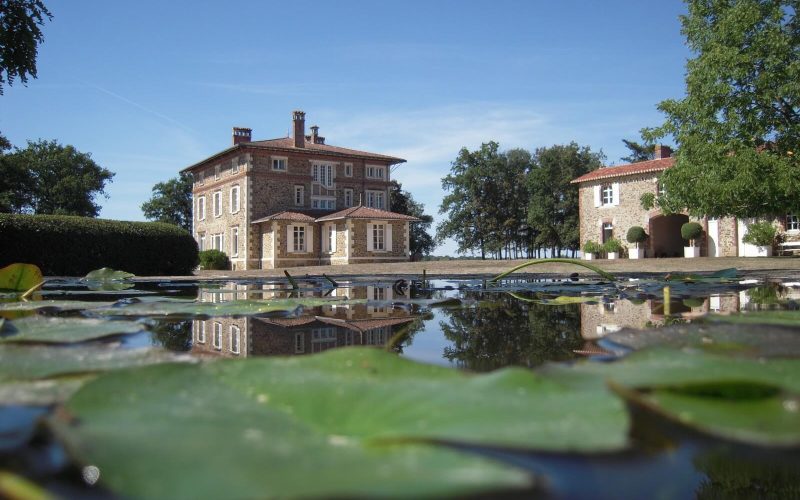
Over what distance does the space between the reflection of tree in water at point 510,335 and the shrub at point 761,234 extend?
2374 centimetres

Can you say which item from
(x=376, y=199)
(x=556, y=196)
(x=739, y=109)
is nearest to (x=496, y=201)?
(x=556, y=196)

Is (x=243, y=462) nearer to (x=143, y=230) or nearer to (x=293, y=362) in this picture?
(x=293, y=362)

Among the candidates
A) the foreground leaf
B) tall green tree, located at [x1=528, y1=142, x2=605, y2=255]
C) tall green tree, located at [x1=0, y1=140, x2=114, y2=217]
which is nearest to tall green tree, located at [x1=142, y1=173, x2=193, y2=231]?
tall green tree, located at [x1=0, y1=140, x2=114, y2=217]

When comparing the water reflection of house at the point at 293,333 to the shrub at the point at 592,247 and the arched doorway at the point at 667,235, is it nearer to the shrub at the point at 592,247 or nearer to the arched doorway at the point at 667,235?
the shrub at the point at 592,247

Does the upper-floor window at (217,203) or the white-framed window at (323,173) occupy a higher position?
the white-framed window at (323,173)

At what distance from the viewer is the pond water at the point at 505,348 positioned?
1.32 ft

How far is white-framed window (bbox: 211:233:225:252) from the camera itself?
30281 mm

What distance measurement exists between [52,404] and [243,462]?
330 mm

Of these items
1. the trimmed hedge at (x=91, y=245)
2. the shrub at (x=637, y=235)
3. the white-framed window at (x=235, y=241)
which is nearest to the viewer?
the trimmed hedge at (x=91, y=245)

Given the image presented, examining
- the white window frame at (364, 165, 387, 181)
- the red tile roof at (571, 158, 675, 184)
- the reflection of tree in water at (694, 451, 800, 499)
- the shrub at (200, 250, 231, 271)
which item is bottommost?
the reflection of tree in water at (694, 451, 800, 499)

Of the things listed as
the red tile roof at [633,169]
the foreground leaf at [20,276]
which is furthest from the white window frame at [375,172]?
the foreground leaf at [20,276]

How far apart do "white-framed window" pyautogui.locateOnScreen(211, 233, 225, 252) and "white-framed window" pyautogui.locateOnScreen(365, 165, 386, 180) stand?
8.59 metres

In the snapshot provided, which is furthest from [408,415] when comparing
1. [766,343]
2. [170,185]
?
[170,185]

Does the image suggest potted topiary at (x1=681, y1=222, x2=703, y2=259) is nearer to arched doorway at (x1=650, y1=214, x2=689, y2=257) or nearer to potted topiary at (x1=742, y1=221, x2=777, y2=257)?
arched doorway at (x1=650, y1=214, x2=689, y2=257)
